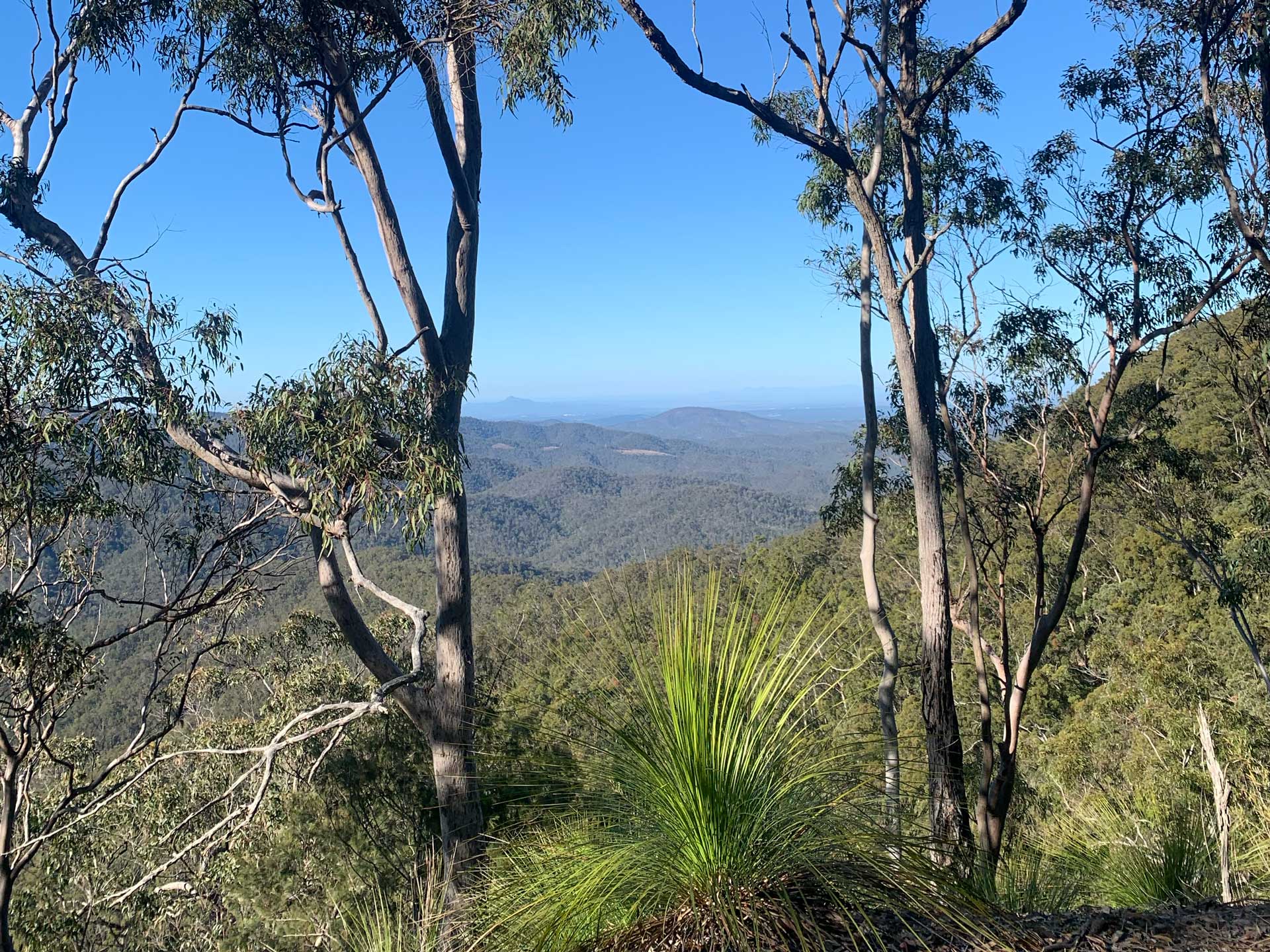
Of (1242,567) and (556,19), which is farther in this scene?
(1242,567)

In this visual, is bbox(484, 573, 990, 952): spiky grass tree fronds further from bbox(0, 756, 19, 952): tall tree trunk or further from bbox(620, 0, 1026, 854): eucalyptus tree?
bbox(0, 756, 19, 952): tall tree trunk

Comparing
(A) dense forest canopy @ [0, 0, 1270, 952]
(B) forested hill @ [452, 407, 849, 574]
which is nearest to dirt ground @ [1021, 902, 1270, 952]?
(A) dense forest canopy @ [0, 0, 1270, 952]

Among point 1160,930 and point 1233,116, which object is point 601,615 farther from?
point 1233,116

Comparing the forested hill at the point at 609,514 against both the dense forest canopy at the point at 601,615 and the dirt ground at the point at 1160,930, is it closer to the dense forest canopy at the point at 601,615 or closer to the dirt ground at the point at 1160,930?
the dense forest canopy at the point at 601,615

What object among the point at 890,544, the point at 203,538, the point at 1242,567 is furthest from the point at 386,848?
the point at 890,544

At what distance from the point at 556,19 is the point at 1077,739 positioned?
542 inches

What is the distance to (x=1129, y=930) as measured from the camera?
2.01 meters

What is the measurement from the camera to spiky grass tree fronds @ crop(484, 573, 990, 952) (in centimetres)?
182

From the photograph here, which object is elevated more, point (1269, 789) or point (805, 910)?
point (805, 910)

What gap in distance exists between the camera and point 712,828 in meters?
1.83

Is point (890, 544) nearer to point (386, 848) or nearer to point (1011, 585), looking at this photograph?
point (1011, 585)

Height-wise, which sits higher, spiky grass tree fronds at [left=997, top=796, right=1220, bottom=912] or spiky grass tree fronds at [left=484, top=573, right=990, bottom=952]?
spiky grass tree fronds at [left=484, top=573, right=990, bottom=952]

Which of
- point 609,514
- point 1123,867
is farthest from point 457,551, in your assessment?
point 609,514

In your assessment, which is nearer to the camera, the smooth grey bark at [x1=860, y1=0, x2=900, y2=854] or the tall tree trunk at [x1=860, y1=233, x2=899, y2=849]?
the smooth grey bark at [x1=860, y1=0, x2=900, y2=854]
